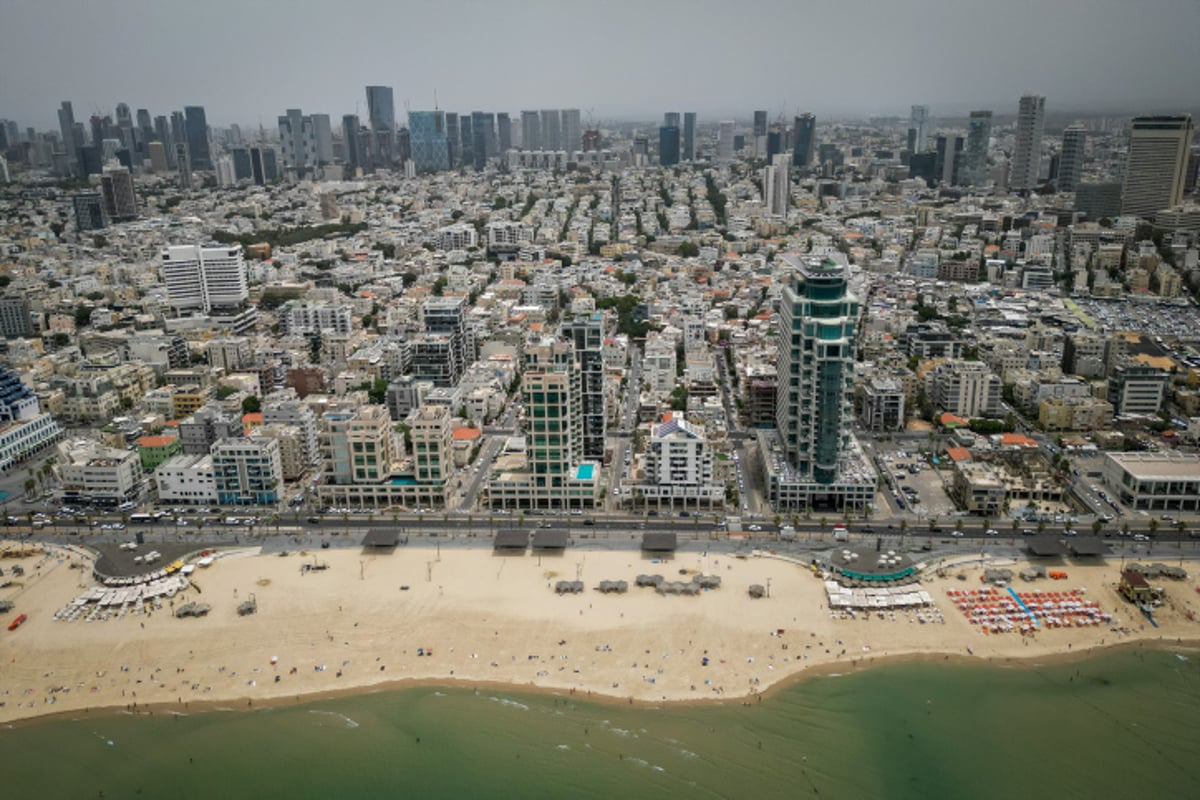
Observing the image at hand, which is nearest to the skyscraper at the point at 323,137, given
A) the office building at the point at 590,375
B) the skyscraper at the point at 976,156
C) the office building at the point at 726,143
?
the office building at the point at 726,143

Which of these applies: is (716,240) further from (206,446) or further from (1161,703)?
(1161,703)

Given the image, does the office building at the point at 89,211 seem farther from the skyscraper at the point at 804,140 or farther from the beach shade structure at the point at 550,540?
the skyscraper at the point at 804,140

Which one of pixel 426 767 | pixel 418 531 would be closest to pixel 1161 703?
pixel 426 767

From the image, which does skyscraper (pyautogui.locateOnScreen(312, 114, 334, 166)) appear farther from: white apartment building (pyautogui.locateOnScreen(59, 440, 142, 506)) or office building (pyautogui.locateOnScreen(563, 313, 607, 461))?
office building (pyautogui.locateOnScreen(563, 313, 607, 461))

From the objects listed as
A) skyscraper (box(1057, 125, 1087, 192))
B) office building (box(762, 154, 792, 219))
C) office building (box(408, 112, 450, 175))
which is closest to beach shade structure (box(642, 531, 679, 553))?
office building (box(762, 154, 792, 219))

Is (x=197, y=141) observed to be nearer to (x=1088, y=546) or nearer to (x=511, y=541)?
(x=511, y=541)
